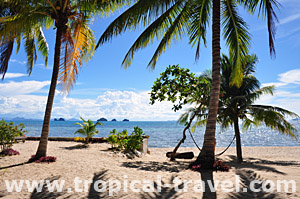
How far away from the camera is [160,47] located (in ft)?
30.2

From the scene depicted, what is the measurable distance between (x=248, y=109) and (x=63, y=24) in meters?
10.9

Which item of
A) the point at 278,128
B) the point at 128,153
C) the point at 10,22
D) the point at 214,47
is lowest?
the point at 128,153

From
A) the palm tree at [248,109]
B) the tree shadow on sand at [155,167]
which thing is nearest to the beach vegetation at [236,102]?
the palm tree at [248,109]

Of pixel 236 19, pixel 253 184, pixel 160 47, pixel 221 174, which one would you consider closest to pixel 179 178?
pixel 221 174

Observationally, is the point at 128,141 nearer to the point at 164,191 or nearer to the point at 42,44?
the point at 164,191

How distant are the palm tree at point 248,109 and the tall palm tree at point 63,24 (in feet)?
24.9

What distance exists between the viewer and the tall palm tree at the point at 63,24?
→ 25.4 ft

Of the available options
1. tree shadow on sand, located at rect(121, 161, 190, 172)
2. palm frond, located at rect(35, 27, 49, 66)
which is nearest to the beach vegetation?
tree shadow on sand, located at rect(121, 161, 190, 172)

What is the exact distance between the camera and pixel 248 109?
12688 millimetres

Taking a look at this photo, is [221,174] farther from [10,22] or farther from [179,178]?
[10,22]

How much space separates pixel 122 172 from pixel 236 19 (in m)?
6.89

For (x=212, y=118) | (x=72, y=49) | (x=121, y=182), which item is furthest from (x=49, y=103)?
(x=212, y=118)

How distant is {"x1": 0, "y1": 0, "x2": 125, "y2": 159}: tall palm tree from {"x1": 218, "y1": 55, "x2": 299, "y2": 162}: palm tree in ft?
24.9

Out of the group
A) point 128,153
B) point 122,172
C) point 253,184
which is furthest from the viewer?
point 128,153
